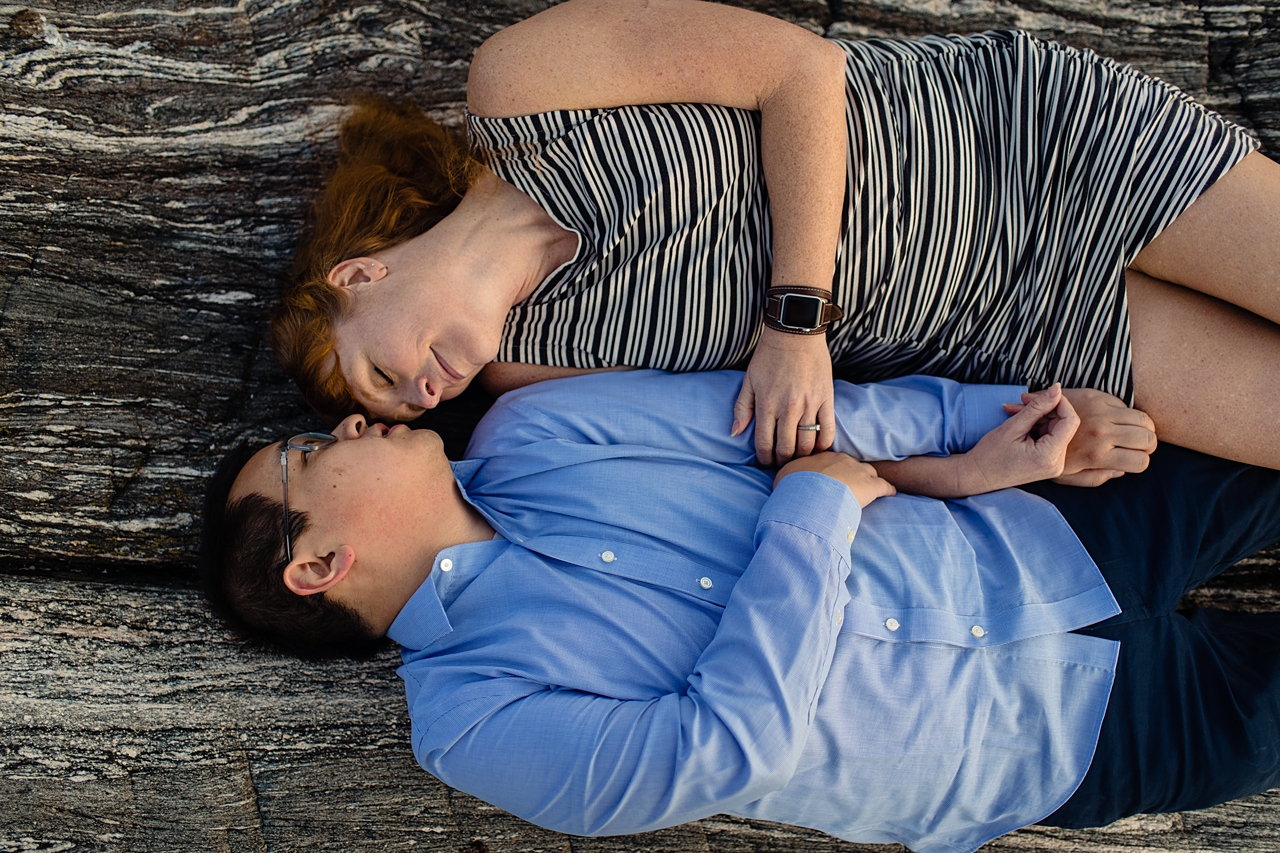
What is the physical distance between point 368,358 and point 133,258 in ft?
4.08

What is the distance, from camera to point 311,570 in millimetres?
2154

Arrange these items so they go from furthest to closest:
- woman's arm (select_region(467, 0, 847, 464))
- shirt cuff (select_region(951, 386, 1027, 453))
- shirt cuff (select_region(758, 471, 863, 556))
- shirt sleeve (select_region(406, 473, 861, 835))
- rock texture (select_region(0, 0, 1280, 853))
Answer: rock texture (select_region(0, 0, 1280, 853)) < shirt cuff (select_region(951, 386, 1027, 453)) < woman's arm (select_region(467, 0, 847, 464)) < shirt cuff (select_region(758, 471, 863, 556)) < shirt sleeve (select_region(406, 473, 861, 835))

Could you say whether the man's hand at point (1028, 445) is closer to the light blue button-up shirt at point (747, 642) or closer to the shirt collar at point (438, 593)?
the light blue button-up shirt at point (747, 642)

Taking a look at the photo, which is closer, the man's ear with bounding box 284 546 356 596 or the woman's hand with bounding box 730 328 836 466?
the man's ear with bounding box 284 546 356 596

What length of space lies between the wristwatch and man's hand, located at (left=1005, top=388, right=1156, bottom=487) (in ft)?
2.53

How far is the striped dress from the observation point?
7.21 feet

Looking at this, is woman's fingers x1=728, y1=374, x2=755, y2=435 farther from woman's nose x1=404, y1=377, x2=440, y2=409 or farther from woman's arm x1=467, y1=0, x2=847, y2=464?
woman's nose x1=404, y1=377, x2=440, y2=409

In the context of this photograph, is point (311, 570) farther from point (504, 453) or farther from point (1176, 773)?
point (1176, 773)

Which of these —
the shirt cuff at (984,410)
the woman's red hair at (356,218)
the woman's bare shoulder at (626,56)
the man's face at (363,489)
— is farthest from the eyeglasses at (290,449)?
the shirt cuff at (984,410)

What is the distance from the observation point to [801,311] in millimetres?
2217

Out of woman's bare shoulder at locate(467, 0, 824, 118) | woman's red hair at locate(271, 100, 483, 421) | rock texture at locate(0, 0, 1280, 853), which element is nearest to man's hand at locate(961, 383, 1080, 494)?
woman's bare shoulder at locate(467, 0, 824, 118)

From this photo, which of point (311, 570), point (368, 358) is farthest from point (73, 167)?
point (311, 570)

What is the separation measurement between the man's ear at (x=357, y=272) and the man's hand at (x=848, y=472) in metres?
1.34

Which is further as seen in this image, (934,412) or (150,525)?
(150,525)
